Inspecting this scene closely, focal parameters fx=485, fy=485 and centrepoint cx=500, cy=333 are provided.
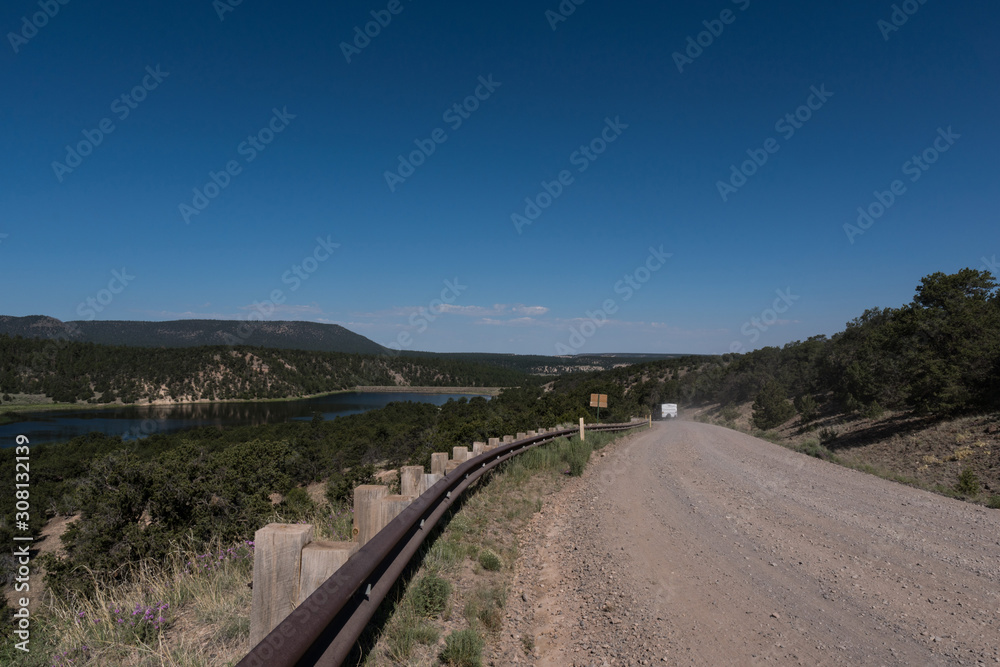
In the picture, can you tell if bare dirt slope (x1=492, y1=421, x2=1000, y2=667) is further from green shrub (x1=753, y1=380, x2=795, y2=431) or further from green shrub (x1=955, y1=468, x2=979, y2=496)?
green shrub (x1=753, y1=380, x2=795, y2=431)

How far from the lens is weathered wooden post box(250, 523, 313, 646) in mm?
1854

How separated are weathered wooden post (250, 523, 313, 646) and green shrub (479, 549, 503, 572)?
3306 mm

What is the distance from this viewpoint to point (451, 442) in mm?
19469

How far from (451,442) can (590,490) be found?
11.0 m

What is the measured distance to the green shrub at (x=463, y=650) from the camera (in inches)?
120

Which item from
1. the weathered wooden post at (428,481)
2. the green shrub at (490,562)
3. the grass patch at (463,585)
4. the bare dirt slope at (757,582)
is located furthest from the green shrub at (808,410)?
the weathered wooden post at (428,481)

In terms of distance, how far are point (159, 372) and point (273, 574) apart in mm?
131073

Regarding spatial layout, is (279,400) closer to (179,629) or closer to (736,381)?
(736,381)

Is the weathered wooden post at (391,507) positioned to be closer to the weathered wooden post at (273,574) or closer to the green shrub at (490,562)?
the weathered wooden post at (273,574)

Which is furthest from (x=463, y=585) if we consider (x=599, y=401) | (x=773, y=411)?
(x=773, y=411)

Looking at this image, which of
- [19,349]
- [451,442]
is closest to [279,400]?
[19,349]

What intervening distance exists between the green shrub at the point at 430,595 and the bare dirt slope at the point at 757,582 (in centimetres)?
53

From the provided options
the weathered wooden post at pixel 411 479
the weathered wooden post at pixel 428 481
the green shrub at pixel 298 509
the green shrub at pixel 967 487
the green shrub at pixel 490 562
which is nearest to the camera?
the weathered wooden post at pixel 411 479

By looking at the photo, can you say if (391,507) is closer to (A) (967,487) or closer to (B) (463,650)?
(B) (463,650)
